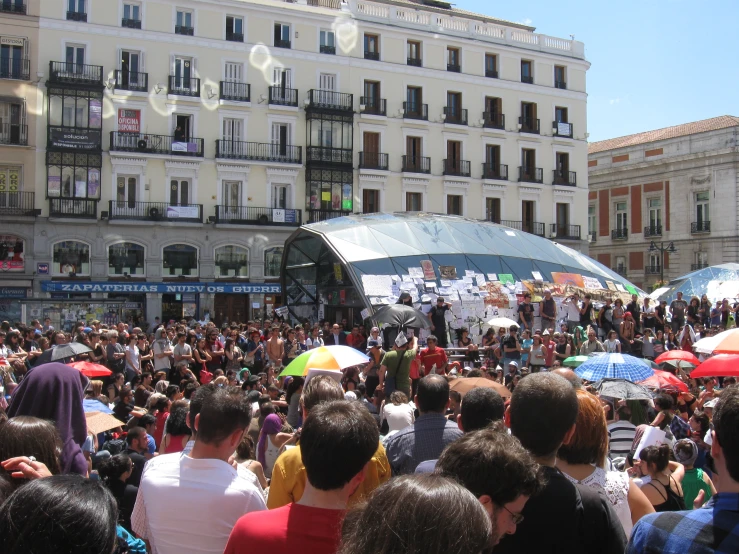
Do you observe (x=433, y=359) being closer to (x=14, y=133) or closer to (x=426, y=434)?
(x=426, y=434)

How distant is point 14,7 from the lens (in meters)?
35.7

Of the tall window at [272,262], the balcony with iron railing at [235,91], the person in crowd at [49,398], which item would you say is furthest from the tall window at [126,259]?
the person in crowd at [49,398]

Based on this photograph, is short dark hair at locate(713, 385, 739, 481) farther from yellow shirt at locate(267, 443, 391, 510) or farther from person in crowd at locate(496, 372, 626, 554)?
yellow shirt at locate(267, 443, 391, 510)

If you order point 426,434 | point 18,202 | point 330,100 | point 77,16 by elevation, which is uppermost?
point 77,16

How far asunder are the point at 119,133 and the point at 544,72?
26335mm

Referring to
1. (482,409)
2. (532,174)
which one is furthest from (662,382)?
(532,174)

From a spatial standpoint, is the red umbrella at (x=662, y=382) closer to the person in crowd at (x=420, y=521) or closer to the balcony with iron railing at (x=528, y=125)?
the person in crowd at (x=420, y=521)

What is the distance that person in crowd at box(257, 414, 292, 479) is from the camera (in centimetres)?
693

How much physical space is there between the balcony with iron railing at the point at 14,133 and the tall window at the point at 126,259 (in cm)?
640

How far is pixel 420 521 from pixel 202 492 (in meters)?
1.92

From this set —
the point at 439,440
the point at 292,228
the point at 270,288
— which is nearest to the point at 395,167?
the point at 292,228

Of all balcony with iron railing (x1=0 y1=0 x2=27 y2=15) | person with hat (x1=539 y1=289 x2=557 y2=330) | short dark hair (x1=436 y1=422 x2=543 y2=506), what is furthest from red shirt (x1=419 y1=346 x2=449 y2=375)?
balcony with iron railing (x1=0 y1=0 x2=27 y2=15)

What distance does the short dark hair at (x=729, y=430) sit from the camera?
Result: 2396mm

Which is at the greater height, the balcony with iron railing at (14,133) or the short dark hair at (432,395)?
the balcony with iron railing at (14,133)
